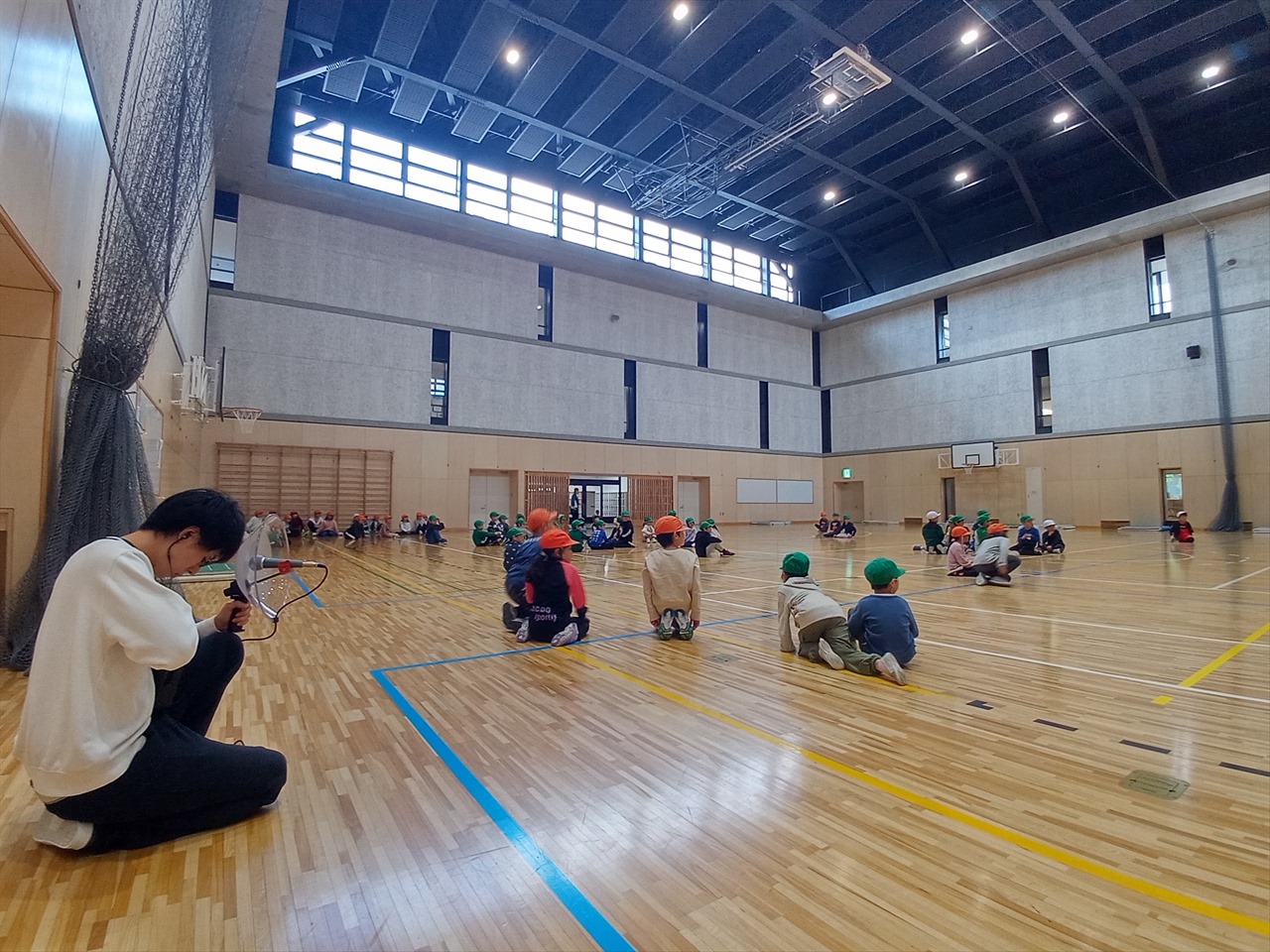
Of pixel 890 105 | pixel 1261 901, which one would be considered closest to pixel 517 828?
pixel 1261 901

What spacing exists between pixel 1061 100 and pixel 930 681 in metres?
21.4

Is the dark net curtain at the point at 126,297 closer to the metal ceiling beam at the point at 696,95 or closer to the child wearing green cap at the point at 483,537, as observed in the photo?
the child wearing green cap at the point at 483,537

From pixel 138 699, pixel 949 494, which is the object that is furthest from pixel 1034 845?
pixel 949 494

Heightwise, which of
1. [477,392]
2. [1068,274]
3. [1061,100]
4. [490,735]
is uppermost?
[1061,100]

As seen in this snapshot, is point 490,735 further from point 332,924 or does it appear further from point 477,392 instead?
point 477,392

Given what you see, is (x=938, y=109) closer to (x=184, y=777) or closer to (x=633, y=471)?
(x=633, y=471)

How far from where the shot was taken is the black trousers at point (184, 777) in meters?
1.84

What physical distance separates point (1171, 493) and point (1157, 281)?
7160mm

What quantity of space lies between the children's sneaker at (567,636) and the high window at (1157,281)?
24.4 meters

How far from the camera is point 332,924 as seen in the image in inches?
62.4

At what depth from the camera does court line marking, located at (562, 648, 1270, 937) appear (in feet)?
5.27

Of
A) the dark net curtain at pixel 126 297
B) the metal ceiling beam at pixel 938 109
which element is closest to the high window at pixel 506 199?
the metal ceiling beam at pixel 938 109

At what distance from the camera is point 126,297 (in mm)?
4715

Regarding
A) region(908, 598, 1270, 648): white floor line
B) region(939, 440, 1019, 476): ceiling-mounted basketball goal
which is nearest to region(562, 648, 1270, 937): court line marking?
region(908, 598, 1270, 648): white floor line
